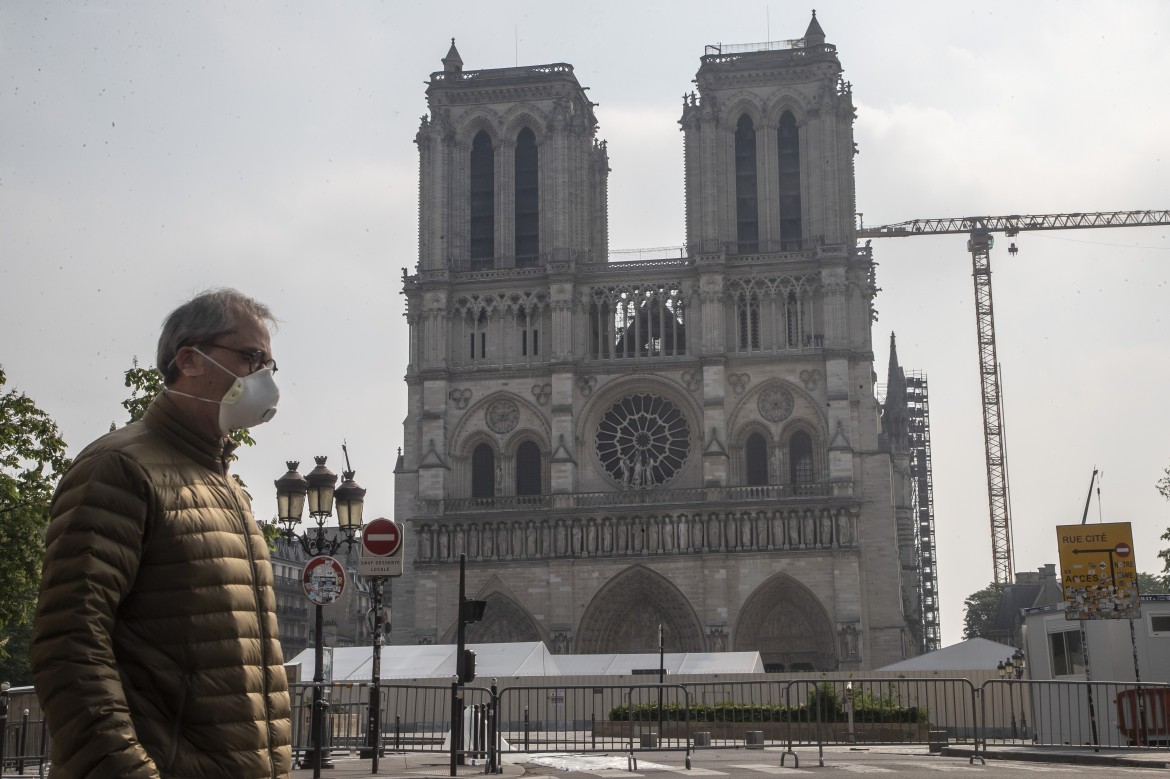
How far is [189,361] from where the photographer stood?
162 inches

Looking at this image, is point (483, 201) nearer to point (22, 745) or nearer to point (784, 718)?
point (784, 718)

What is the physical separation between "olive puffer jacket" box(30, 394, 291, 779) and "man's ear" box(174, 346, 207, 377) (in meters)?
0.10

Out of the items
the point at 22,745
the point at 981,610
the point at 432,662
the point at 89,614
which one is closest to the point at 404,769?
the point at 22,745

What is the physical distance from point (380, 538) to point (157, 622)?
11584mm

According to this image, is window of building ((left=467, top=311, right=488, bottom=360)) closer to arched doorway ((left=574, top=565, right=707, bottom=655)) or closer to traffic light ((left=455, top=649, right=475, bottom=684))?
arched doorway ((left=574, top=565, right=707, bottom=655))

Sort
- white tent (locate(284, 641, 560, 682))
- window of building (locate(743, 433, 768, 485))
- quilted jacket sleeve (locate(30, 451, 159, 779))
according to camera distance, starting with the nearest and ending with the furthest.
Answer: quilted jacket sleeve (locate(30, 451, 159, 779)), white tent (locate(284, 641, 560, 682)), window of building (locate(743, 433, 768, 485))

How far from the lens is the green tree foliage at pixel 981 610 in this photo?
84750 mm

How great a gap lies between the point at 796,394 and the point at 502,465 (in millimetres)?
10278

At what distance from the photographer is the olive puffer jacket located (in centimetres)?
345

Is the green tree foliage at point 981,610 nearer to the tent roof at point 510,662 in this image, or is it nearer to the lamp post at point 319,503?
the tent roof at point 510,662

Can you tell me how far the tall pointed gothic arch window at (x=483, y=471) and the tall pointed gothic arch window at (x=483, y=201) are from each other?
21.7 ft

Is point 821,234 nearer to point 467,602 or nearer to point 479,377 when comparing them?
point 479,377

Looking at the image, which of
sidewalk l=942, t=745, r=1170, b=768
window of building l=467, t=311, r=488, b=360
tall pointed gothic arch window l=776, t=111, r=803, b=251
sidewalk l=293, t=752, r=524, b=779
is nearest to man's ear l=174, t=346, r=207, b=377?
sidewalk l=293, t=752, r=524, b=779

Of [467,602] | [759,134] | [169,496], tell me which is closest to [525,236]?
[759,134]
